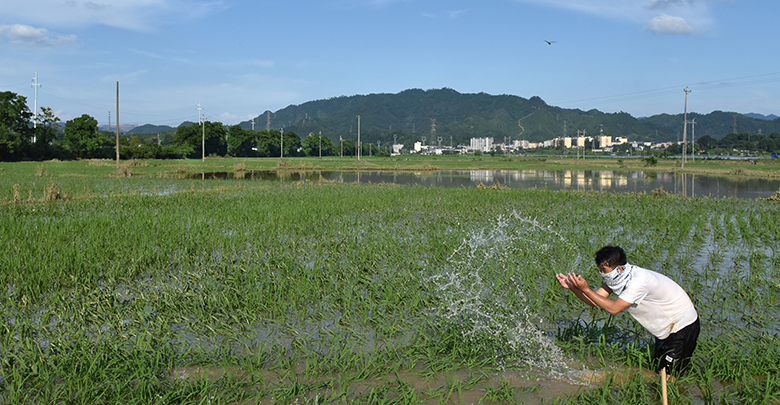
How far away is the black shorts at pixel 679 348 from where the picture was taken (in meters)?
3.29

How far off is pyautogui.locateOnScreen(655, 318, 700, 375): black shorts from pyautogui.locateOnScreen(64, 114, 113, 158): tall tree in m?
63.3

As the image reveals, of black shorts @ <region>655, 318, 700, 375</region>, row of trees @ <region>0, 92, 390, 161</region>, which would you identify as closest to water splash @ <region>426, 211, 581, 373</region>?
black shorts @ <region>655, 318, 700, 375</region>

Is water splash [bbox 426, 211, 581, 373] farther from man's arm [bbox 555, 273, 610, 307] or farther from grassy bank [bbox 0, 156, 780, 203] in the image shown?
grassy bank [bbox 0, 156, 780, 203]

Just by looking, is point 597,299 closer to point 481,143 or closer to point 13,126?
point 13,126

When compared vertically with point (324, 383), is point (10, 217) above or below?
above

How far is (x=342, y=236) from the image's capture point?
8.64 m

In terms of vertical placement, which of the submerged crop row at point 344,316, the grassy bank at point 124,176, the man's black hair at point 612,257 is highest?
the grassy bank at point 124,176

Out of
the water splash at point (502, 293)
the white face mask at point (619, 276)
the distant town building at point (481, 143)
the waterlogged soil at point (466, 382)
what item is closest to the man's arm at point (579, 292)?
the white face mask at point (619, 276)

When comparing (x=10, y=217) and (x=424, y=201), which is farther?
(x=424, y=201)

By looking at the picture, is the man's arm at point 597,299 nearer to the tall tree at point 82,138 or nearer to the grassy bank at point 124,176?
the grassy bank at point 124,176

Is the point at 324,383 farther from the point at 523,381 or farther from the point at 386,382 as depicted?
the point at 523,381

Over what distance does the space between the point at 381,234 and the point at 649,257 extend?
14.7ft

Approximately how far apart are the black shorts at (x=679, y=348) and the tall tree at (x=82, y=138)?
208 ft

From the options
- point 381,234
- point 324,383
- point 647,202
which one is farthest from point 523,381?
point 647,202
